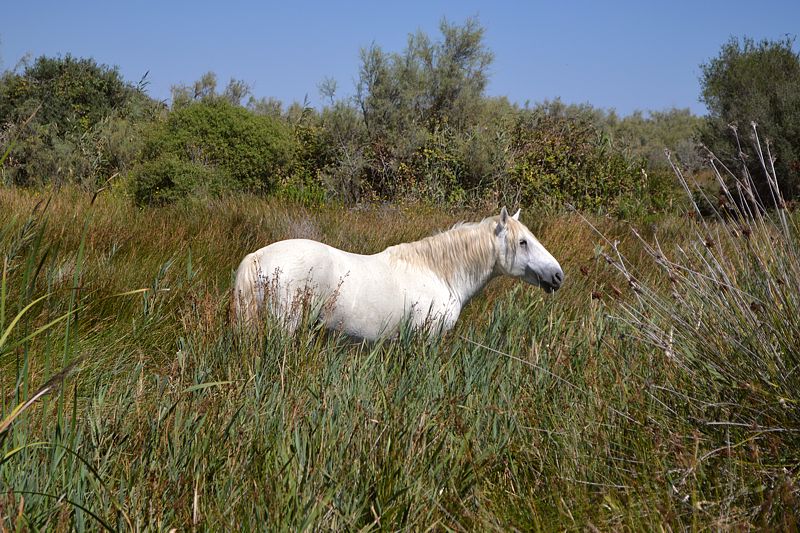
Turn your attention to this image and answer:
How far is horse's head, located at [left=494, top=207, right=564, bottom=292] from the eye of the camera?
5668 mm

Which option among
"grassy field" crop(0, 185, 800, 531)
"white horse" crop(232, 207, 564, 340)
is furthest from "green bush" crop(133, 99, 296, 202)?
"grassy field" crop(0, 185, 800, 531)

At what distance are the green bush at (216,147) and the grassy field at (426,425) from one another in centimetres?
635

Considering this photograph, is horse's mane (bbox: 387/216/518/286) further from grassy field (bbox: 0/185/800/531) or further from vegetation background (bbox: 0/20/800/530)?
grassy field (bbox: 0/185/800/531)

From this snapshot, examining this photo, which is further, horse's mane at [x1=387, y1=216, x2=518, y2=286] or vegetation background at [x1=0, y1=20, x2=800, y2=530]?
horse's mane at [x1=387, y1=216, x2=518, y2=286]

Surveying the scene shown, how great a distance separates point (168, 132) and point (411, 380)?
28.9 feet

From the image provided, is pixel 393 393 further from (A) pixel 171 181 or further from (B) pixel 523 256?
(A) pixel 171 181

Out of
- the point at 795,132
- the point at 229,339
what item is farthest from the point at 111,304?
the point at 795,132

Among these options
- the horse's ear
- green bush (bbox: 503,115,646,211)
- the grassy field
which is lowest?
the grassy field

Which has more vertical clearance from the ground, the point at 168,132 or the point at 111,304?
the point at 168,132

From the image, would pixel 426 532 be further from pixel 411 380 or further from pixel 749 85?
pixel 749 85

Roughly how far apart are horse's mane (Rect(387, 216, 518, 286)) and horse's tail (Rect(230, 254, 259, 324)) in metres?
1.12

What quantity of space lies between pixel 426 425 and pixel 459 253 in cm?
265

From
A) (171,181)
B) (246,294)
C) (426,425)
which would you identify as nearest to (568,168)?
(171,181)

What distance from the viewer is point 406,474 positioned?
9.46 feet
